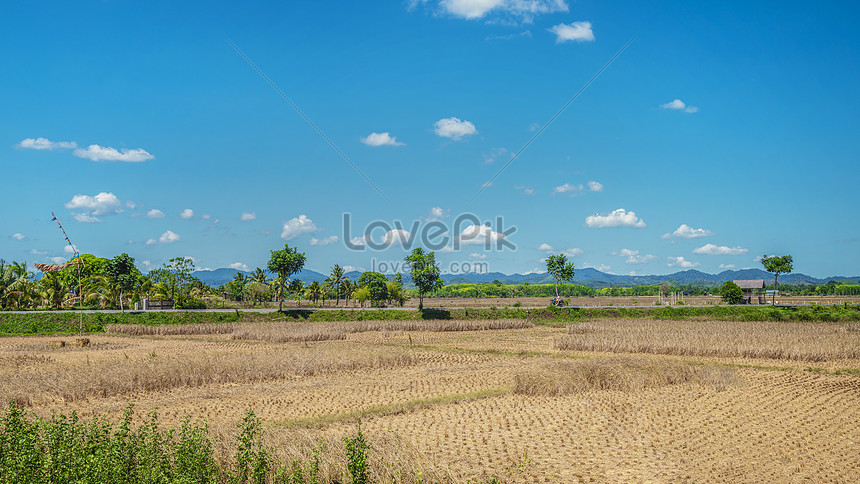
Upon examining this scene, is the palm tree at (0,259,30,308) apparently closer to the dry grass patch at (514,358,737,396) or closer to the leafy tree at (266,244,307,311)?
the leafy tree at (266,244,307,311)

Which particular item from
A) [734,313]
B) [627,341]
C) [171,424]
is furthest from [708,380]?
[734,313]

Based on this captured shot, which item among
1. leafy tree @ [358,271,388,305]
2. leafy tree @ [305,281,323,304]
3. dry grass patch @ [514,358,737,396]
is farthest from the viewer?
leafy tree @ [305,281,323,304]

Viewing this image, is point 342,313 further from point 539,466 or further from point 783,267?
point 783,267

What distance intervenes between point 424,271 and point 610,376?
3550 centimetres

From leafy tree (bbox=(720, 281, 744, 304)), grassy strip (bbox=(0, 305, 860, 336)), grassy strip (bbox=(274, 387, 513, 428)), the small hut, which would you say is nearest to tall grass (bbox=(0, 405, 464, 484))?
grassy strip (bbox=(274, 387, 513, 428))

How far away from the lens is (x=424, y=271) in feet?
173

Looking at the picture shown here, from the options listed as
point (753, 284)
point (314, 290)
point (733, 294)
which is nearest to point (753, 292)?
point (733, 294)

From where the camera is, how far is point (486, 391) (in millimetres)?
17734

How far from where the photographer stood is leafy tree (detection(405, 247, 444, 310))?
52969 mm

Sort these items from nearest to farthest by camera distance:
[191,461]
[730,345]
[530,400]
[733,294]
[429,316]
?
[191,461], [530,400], [730,345], [429,316], [733,294]

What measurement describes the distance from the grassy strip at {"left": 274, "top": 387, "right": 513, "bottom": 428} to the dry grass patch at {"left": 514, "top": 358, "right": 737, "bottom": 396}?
1001mm

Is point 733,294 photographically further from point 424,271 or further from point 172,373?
point 172,373

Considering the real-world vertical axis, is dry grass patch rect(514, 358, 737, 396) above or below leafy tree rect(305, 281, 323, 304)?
below

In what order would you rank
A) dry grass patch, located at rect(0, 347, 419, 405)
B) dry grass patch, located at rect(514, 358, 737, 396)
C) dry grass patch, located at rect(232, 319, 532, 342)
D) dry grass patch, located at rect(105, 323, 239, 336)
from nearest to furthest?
dry grass patch, located at rect(0, 347, 419, 405), dry grass patch, located at rect(514, 358, 737, 396), dry grass patch, located at rect(232, 319, 532, 342), dry grass patch, located at rect(105, 323, 239, 336)
